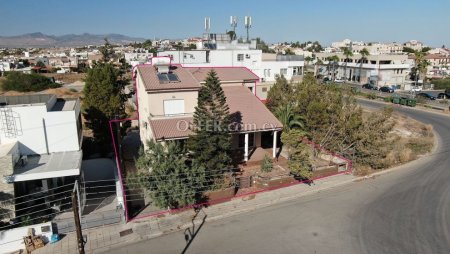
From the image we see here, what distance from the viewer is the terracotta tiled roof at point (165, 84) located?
23869 millimetres

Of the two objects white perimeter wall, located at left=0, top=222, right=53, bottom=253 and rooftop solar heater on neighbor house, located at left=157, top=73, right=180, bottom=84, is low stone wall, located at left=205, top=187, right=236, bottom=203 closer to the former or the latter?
rooftop solar heater on neighbor house, located at left=157, top=73, right=180, bottom=84

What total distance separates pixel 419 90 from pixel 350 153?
58.2 m

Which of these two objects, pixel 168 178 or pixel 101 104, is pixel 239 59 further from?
pixel 168 178

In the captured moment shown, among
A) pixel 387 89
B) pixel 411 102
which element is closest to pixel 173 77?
pixel 411 102

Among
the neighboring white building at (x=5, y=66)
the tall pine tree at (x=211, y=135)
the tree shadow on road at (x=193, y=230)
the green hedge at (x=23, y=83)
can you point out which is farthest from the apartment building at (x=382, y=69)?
the neighboring white building at (x=5, y=66)

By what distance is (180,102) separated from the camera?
24781mm

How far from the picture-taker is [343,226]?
1839 centimetres

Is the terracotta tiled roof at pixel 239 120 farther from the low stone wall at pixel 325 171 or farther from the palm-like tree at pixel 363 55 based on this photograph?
the palm-like tree at pixel 363 55

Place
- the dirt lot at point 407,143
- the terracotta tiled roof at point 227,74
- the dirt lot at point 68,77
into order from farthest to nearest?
1. the dirt lot at point 68,77
2. the terracotta tiled roof at point 227,74
3. the dirt lot at point 407,143

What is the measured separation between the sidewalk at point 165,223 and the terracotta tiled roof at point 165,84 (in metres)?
9.20

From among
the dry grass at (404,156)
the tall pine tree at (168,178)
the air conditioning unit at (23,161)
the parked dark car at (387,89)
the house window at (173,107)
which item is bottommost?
the dry grass at (404,156)

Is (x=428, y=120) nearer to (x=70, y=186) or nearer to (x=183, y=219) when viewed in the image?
(x=183, y=219)

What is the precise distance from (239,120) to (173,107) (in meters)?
5.75

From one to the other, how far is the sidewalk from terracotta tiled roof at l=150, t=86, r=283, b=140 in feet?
19.1
